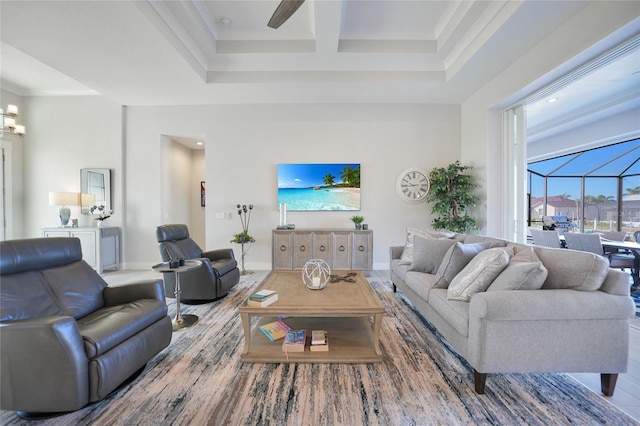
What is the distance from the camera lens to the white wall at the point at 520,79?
2260 millimetres

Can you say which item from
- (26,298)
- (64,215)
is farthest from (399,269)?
(64,215)

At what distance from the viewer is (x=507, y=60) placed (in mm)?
3287

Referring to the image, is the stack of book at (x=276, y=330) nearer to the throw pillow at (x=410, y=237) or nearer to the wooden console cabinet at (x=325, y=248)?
the throw pillow at (x=410, y=237)

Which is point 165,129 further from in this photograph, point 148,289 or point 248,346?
point 248,346

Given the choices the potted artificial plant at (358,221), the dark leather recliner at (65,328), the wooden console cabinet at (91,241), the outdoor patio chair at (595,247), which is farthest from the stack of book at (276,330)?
the outdoor patio chair at (595,247)

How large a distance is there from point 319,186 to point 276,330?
3.00 metres

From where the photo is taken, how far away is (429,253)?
2.76 m

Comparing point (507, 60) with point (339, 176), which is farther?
point (339, 176)

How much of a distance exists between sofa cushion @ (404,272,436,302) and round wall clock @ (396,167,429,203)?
2.28m

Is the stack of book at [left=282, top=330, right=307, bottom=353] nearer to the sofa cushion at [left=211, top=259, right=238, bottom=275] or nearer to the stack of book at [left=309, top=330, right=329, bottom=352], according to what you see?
the stack of book at [left=309, top=330, right=329, bottom=352]

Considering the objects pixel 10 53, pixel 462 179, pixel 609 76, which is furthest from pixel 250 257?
pixel 609 76

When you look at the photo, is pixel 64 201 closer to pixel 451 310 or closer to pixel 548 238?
pixel 451 310

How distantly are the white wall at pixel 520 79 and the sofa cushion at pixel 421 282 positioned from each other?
2214 millimetres

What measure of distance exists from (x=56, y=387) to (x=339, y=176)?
163 inches
